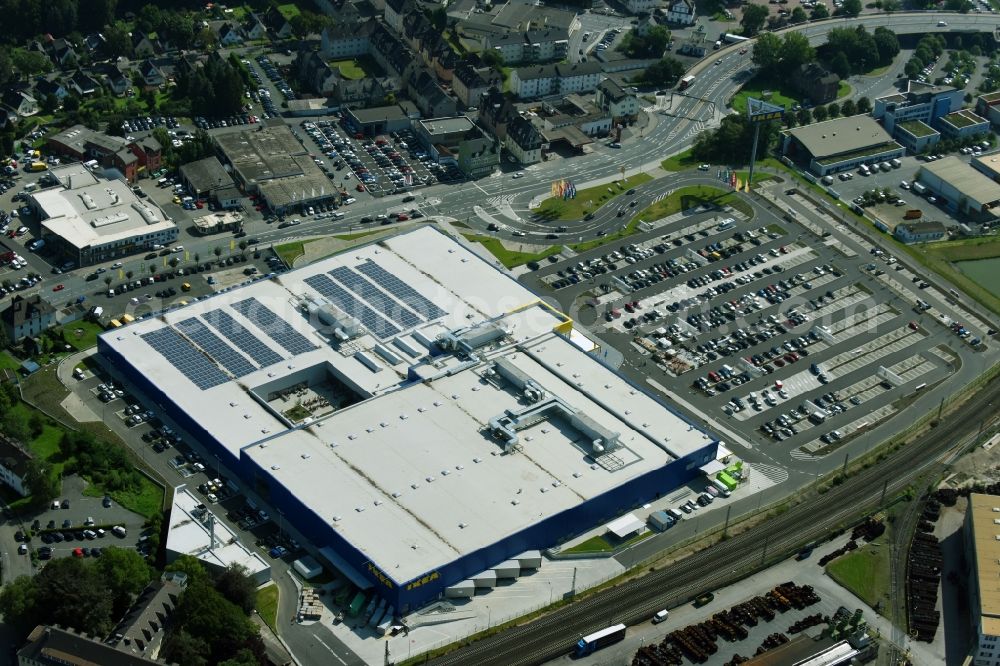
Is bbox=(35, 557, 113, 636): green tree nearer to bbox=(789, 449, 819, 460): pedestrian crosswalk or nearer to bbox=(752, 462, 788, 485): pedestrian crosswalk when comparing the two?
bbox=(752, 462, 788, 485): pedestrian crosswalk

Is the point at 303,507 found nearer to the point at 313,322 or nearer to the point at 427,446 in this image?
the point at 427,446

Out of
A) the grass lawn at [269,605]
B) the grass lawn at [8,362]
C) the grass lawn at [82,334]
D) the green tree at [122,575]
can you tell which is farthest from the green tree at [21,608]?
the grass lawn at [82,334]

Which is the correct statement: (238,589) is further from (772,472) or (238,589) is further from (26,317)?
(772,472)

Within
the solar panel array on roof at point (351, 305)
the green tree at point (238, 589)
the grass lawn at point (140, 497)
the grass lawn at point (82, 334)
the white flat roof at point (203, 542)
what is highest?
the solar panel array on roof at point (351, 305)

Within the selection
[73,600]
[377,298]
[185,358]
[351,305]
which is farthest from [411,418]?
[73,600]

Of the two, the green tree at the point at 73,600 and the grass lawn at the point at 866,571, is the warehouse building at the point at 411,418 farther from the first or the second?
the green tree at the point at 73,600

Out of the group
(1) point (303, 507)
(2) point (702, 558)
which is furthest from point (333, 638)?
(2) point (702, 558)

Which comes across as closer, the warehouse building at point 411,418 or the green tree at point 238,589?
the green tree at point 238,589
